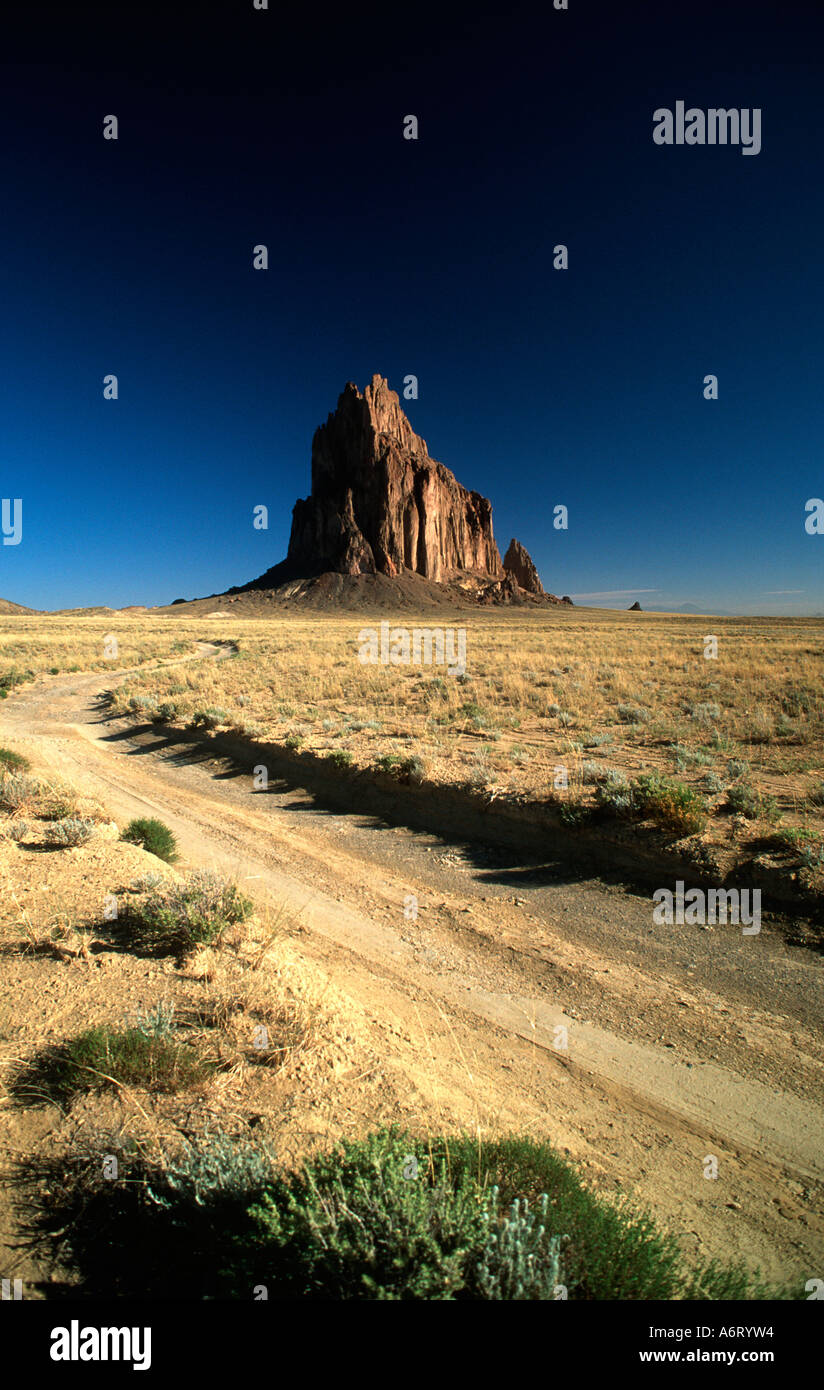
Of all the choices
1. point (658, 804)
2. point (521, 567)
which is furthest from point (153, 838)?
point (521, 567)

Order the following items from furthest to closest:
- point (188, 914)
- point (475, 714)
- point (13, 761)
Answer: point (475, 714)
point (13, 761)
point (188, 914)

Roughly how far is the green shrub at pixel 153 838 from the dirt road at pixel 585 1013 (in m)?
0.27

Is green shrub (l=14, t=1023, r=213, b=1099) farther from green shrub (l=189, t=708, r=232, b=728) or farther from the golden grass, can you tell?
green shrub (l=189, t=708, r=232, b=728)

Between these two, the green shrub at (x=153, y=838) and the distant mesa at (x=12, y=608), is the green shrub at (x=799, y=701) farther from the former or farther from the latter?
the distant mesa at (x=12, y=608)

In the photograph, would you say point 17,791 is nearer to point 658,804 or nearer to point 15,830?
point 15,830

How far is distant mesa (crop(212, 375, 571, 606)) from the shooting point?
130 metres

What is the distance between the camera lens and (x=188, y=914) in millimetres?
5297

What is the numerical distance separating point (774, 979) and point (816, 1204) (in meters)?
2.31

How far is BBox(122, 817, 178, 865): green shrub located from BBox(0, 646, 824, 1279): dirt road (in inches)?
10.8

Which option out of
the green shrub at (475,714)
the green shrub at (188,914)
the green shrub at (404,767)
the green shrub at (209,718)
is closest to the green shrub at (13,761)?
the green shrub at (209,718)

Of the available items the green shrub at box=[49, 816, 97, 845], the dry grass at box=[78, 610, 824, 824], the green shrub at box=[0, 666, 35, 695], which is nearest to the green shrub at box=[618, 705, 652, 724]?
the dry grass at box=[78, 610, 824, 824]

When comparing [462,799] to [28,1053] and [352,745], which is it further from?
[28,1053]

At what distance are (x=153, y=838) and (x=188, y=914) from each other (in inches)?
136
